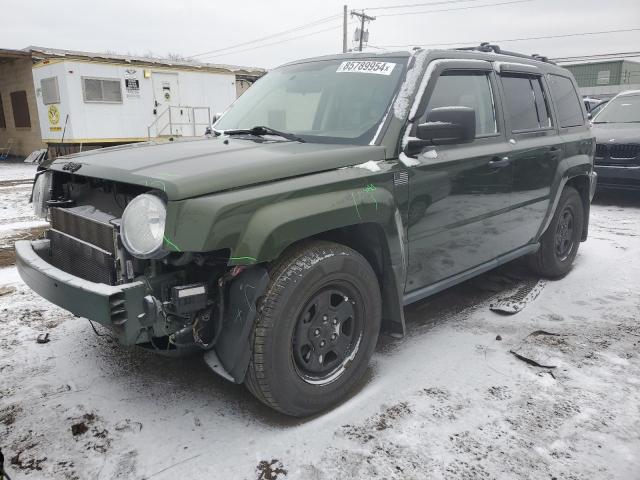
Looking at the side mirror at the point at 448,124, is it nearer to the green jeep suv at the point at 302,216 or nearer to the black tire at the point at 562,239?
the green jeep suv at the point at 302,216

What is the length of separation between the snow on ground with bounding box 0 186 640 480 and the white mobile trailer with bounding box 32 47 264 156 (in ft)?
36.9

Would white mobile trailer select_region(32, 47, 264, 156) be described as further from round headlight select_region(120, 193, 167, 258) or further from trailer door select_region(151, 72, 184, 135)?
round headlight select_region(120, 193, 167, 258)

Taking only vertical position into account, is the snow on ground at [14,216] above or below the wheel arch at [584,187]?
below

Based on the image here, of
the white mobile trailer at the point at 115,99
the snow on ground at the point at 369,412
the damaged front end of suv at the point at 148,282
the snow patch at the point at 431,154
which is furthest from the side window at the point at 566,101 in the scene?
the white mobile trailer at the point at 115,99

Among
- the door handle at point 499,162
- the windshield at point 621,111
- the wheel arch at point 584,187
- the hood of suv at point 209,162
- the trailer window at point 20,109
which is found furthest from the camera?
the trailer window at point 20,109

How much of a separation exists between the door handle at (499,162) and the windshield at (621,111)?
271 inches

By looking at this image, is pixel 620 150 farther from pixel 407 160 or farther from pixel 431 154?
pixel 407 160

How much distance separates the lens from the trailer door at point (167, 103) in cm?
1502

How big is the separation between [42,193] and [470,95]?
2.83 meters

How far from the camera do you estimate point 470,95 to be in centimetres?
340

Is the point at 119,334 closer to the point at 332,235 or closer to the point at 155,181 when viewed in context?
the point at 155,181

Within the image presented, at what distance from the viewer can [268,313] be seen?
225cm

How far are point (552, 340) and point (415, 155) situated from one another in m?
1.71

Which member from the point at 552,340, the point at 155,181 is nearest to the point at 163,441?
the point at 155,181
